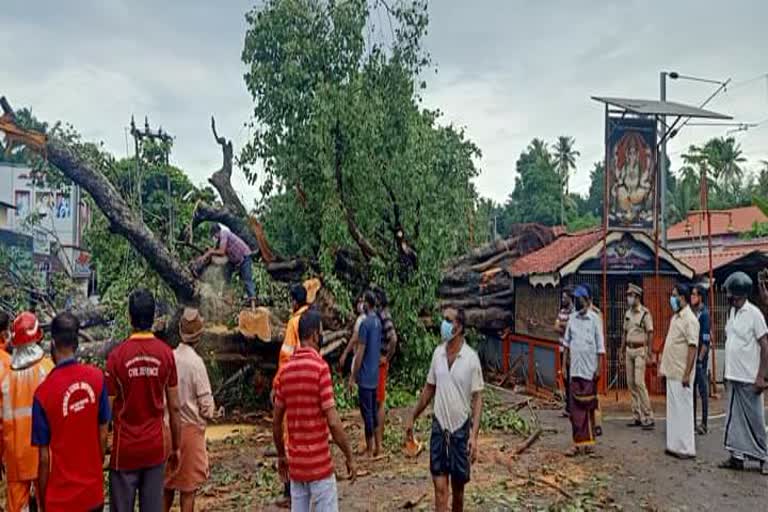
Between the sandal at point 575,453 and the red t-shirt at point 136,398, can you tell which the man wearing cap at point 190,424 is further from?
the sandal at point 575,453

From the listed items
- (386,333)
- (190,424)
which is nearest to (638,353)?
(386,333)

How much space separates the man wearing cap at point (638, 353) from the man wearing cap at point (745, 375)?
2000 mm

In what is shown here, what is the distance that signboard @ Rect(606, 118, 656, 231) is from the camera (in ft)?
36.0

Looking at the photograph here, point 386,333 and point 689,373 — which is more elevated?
point 386,333

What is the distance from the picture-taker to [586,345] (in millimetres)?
7301

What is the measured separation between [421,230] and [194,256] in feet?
14.0

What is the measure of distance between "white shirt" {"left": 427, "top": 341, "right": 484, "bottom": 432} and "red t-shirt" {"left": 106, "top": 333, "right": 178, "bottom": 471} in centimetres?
205

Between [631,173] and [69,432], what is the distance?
404 inches

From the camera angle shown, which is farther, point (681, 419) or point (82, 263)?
point (82, 263)

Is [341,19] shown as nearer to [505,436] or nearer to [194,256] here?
[194,256]

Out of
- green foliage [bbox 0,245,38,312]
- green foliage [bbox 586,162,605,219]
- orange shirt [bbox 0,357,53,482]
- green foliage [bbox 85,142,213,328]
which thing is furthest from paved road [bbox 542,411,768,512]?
green foliage [bbox 586,162,605,219]

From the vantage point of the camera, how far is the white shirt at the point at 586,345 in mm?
7289

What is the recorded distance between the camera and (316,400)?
3896 millimetres

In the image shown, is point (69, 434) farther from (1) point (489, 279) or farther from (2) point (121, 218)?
(1) point (489, 279)
